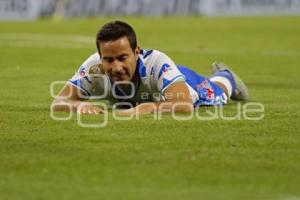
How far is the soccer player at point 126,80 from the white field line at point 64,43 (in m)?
11.7

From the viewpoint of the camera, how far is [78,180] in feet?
18.9

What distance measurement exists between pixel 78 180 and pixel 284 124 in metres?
3.00

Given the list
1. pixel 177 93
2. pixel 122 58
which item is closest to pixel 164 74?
pixel 177 93

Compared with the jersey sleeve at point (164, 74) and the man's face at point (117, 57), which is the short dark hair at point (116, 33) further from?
the jersey sleeve at point (164, 74)

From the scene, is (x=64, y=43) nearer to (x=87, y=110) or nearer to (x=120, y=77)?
(x=87, y=110)

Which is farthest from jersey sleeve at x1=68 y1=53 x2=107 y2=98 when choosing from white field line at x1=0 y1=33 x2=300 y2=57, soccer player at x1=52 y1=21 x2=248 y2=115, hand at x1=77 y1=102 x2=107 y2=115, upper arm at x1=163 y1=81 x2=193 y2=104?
white field line at x1=0 y1=33 x2=300 y2=57

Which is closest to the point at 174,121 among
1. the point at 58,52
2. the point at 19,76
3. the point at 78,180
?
the point at 78,180

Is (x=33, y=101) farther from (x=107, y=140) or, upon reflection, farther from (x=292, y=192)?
(x=292, y=192)

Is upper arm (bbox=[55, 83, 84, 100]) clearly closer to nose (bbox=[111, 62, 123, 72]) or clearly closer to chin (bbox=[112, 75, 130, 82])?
chin (bbox=[112, 75, 130, 82])

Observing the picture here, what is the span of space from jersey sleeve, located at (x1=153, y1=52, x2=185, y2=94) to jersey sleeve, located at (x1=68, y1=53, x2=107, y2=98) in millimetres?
510

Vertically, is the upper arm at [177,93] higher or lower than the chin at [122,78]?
lower

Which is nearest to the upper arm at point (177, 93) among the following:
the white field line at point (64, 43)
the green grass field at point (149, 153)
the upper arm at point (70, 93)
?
the green grass field at point (149, 153)

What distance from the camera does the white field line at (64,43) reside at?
21.1m

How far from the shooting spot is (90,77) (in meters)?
8.78
